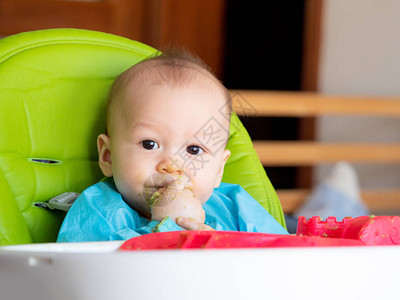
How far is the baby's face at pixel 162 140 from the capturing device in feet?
3.04

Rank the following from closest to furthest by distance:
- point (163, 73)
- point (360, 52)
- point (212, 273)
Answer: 1. point (212, 273)
2. point (163, 73)
3. point (360, 52)

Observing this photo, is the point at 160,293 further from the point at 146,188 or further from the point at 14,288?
the point at 146,188

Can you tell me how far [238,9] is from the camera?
10.9ft

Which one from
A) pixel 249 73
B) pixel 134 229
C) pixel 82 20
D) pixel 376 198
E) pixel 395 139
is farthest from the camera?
pixel 249 73

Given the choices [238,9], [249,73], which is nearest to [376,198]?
[249,73]

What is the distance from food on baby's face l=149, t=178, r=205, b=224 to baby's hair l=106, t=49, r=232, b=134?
0.54ft

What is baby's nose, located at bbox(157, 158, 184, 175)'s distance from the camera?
2.99 feet

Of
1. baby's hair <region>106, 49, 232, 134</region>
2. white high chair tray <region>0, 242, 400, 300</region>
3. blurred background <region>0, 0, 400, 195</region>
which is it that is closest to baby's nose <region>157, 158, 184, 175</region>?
baby's hair <region>106, 49, 232, 134</region>

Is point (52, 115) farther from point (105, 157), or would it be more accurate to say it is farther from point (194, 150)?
point (194, 150)

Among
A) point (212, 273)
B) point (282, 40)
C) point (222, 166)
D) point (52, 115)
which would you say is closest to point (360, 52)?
point (282, 40)

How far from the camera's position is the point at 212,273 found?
52cm

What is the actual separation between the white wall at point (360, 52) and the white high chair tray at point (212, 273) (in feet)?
8.60

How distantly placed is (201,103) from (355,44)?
7.52ft

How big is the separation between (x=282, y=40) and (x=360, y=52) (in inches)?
17.0
